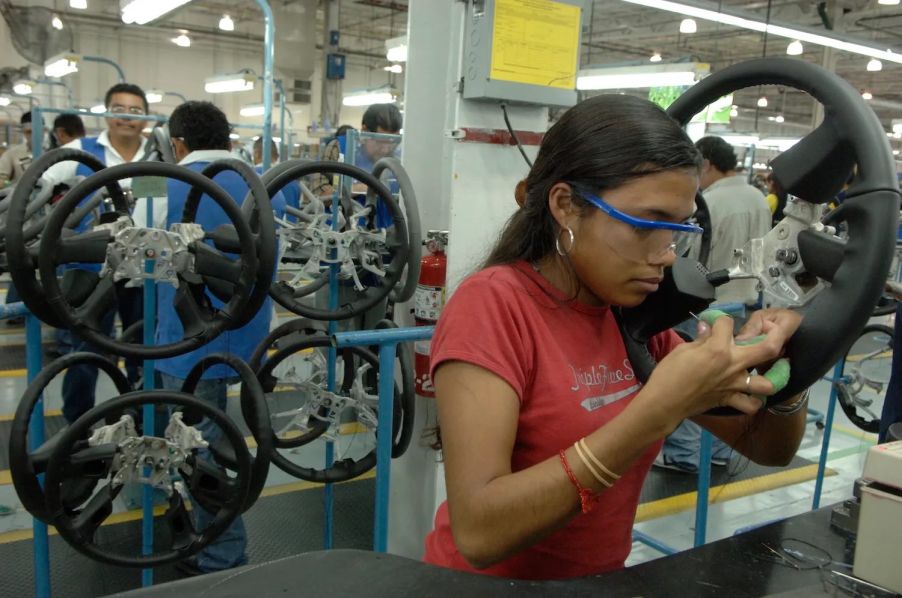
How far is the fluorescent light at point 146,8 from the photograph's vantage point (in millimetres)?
4555

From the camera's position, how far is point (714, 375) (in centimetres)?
81

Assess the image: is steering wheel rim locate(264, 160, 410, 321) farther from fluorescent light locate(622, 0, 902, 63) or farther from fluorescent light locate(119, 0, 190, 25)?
fluorescent light locate(622, 0, 902, 63)

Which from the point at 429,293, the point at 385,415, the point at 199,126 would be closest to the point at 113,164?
the point at 199,126

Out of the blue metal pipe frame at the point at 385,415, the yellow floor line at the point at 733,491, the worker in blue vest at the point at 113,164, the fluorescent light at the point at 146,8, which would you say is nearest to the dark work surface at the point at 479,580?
the blue metal pipe frame at the point at 385,415

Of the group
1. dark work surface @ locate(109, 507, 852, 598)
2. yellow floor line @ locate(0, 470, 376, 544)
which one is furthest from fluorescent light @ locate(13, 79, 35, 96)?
dark work surface @ locate(109, 507, 852, 598)

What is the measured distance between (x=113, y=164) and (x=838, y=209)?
342cm

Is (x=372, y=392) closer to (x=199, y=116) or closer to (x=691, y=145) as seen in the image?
(x=199, y=116)

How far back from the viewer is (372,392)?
302 centimetres

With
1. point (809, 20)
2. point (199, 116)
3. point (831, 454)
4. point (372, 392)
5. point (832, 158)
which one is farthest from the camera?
point (809, 20)

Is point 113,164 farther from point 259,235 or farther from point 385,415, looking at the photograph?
point 385,415

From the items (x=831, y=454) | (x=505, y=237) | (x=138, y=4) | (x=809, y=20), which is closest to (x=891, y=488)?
(x=505, y=237)

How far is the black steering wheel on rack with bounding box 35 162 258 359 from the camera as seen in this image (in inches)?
76.4

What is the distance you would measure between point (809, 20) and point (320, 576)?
13454 millimetres

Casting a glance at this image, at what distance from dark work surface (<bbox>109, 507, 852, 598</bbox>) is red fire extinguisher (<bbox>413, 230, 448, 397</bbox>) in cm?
152
